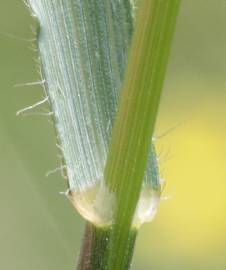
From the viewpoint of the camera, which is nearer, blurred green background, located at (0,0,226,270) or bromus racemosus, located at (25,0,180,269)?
bromus racemosus, located at (25,0,180,269)

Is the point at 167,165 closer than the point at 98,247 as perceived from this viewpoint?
No

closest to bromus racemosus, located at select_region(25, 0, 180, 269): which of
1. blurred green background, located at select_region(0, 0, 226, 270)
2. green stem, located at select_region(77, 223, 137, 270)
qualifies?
green stem, located at select_region(77, 223, 137, 270)

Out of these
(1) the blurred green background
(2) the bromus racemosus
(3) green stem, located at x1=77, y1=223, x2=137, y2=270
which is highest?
(2) the bromus racemosus

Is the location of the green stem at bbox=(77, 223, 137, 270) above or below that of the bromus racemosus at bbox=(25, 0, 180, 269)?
below

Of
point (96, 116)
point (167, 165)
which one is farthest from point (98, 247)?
point (167, 165)

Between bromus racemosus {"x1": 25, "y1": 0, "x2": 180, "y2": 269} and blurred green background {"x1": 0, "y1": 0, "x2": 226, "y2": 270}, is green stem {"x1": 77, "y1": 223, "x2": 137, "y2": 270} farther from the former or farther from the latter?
blurred green background {"x1": 0, "y1": 0, "x2": 226, "y2": 270}

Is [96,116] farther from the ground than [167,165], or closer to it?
farther from the ground

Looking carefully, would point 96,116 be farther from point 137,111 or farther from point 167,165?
point 167,165
